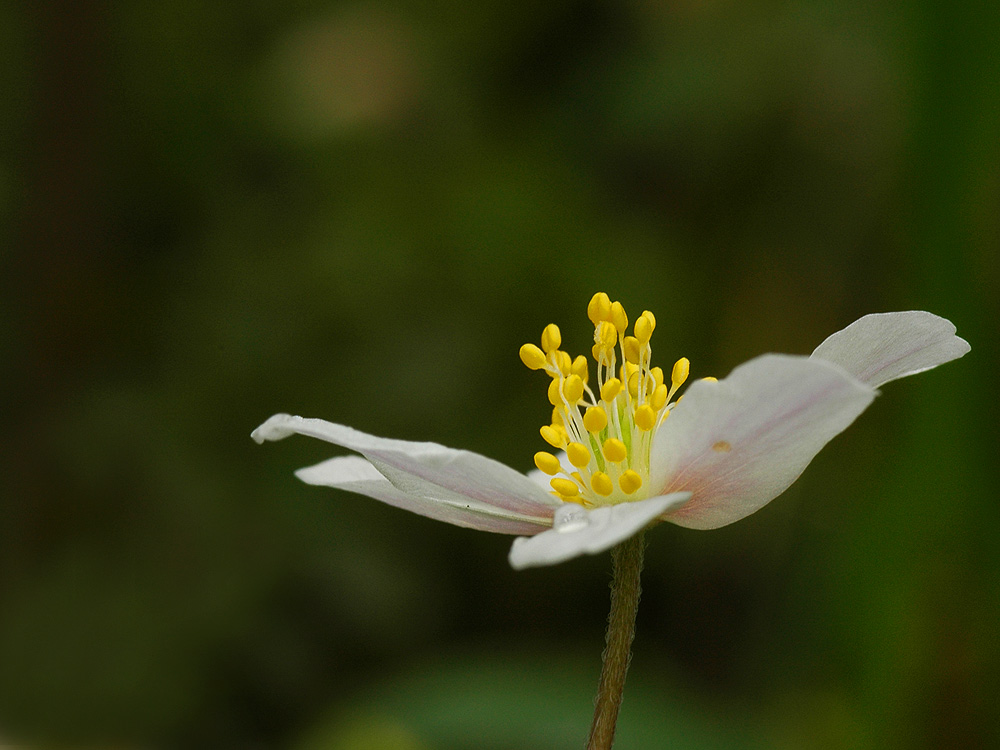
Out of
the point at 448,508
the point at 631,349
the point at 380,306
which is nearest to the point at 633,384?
the point at 631,349

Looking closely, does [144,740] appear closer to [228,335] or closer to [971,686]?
[228,335]

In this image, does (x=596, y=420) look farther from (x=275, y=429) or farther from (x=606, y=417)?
(x=275, y=429)

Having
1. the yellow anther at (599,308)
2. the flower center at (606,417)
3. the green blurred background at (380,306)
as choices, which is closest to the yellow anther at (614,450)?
the flower center at (606,417)

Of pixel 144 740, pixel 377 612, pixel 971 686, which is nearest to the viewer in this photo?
pixel 971 686

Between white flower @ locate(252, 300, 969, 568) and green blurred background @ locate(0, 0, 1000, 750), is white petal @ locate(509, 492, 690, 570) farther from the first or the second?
green blurred background @ locate(0, 0, 1000, 750)

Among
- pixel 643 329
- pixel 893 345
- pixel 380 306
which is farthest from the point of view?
pixel 380 306

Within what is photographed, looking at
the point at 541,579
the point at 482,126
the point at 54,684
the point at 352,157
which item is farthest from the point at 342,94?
the point at 54,684

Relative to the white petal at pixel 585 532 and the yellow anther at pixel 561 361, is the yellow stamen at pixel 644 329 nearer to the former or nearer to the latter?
the yellow anther at pixel 561 361
